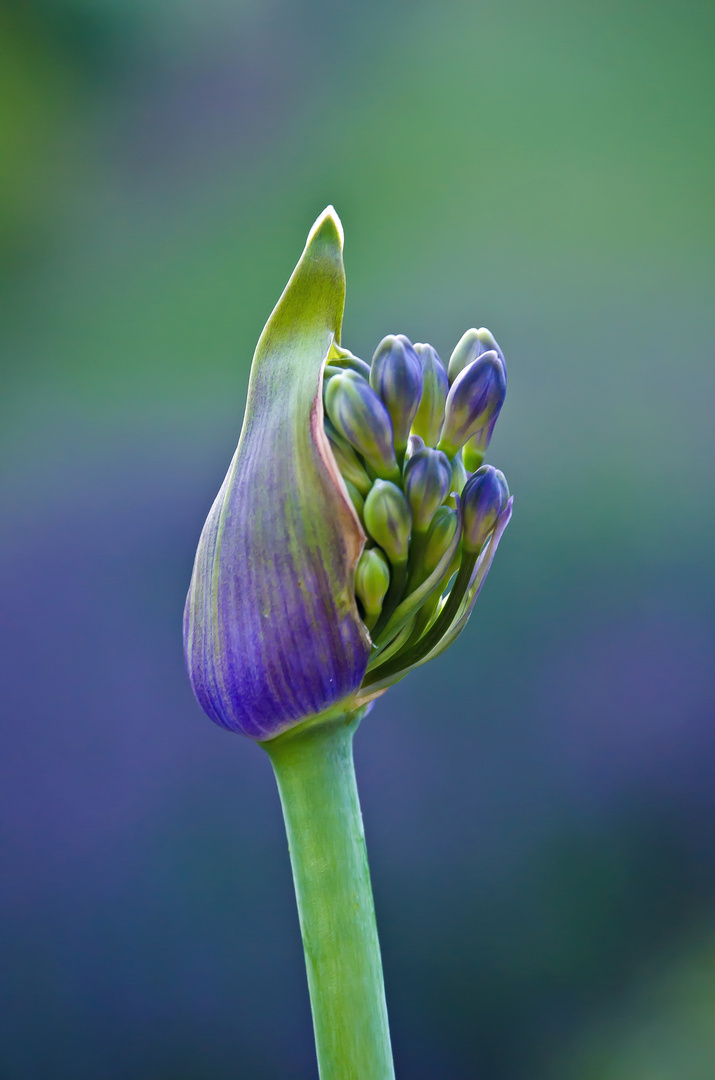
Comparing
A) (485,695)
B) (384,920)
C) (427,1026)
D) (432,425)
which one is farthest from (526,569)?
(432,425)

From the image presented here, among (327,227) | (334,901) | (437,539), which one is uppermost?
(327,227)

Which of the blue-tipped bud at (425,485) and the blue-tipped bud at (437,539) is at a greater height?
the blue-tipped bud at (425,485)

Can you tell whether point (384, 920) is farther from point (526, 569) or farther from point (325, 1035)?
point (325, 1035)

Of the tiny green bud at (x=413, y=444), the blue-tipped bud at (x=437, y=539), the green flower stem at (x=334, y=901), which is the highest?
the tiny green bud at (x=413, y=444)

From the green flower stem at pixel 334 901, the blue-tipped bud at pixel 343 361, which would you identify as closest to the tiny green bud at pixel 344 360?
the blue-tipped bud at pixel 343 361

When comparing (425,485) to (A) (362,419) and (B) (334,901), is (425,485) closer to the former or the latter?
(A) (362,419)

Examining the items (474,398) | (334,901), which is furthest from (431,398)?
(334,901)

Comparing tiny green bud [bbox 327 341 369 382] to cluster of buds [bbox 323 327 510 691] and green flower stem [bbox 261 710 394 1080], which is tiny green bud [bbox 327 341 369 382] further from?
green flower stem [bbox 261 710 394 1080]

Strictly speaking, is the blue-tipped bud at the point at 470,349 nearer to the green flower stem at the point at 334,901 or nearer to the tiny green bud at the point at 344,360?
the tiny green bud at the point at 344,360
